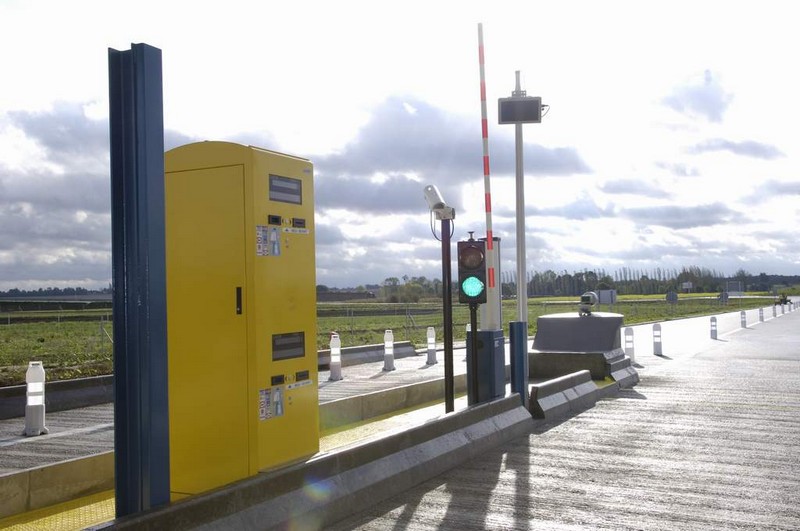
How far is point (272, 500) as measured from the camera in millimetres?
5965

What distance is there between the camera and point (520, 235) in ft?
40.3

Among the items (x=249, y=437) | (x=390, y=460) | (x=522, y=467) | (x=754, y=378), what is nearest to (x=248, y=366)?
(x=249, y=437)

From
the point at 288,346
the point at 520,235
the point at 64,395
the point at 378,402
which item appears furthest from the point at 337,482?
the point at 64,395

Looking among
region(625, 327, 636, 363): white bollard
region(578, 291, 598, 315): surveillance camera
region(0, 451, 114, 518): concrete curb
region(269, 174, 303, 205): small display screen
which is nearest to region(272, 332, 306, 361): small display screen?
region(269, 174, 303, 205): small display screen

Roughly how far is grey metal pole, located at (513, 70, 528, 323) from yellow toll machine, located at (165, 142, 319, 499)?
5.57m

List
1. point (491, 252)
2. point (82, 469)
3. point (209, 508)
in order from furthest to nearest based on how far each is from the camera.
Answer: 1. point (491, 252)
2. point (82, 469)
3. point (209, 508)

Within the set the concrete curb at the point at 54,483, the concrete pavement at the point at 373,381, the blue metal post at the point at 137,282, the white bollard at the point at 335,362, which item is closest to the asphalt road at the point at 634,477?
the concrete pavement at the point at 373,381

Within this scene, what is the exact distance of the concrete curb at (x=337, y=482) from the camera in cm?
536

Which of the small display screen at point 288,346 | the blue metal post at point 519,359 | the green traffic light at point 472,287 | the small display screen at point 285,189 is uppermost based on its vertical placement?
the small display screen at point 285,189

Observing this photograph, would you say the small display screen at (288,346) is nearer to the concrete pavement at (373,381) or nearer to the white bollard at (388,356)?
the concrete pavement at (373,381)

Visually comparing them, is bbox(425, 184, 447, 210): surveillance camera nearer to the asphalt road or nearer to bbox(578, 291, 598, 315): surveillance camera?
the asphalt road

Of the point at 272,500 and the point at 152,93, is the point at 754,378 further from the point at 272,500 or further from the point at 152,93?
the point at 152,93

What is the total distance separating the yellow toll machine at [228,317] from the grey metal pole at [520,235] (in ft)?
18.3

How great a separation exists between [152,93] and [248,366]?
7.13 ft
